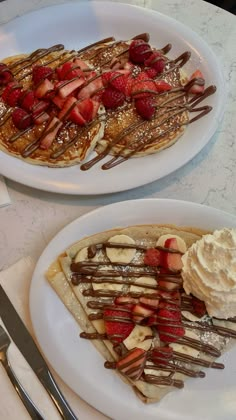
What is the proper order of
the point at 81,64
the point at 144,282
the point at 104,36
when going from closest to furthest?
the point at 144,282 → the point at 81,64 → the point at 104,36

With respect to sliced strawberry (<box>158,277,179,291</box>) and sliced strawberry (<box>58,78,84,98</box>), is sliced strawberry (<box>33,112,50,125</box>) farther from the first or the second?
sliced strawberry (<box>158,277,179,291</box>)

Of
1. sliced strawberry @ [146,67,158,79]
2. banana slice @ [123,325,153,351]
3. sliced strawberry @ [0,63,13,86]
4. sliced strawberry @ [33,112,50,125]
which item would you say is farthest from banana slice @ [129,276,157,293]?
sliced strawberry @ [0,63,13,86]

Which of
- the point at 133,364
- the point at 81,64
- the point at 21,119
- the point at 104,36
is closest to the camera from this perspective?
the point at 133,364

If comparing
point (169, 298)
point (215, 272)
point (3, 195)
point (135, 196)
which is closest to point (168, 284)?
point (169, 298)

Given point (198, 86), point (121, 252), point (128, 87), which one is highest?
point (128, 87)

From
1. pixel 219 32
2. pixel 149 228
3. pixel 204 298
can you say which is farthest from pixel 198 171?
pixel 219 32

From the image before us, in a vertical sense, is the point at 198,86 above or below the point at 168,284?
above

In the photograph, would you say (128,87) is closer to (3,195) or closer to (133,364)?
(3,195)

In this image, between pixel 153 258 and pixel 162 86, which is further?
pixel 162 86

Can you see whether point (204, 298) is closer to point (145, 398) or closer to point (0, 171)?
point (145, 398)
